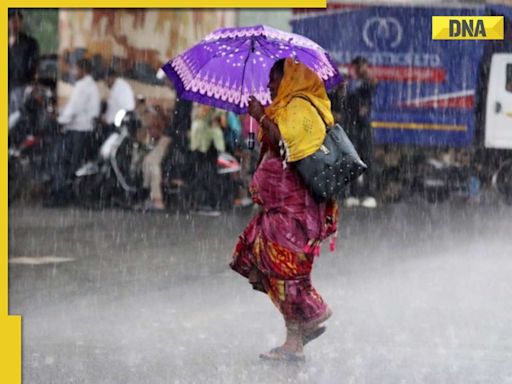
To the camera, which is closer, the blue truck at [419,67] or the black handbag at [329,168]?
the black handbag at [329,168]

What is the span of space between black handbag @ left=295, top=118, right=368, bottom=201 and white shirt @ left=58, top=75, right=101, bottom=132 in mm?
8909

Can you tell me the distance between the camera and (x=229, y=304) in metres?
9.42

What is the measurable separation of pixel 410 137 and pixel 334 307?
1095cm

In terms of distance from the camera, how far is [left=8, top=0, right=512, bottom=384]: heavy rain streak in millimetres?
7188

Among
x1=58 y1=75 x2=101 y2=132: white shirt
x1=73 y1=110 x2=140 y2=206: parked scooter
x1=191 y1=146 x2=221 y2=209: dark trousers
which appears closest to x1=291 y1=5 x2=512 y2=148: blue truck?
x1=191 y1=146 x2=221 y2=209: dark trousers

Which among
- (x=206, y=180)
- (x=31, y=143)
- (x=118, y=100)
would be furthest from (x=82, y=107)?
(x=206, y=180)

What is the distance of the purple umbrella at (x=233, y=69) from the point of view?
25.1 ft

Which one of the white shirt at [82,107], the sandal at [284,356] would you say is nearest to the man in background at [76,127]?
the white shirt at [82,107]

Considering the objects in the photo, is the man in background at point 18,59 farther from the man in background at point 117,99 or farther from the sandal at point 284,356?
the sandal at point 284,356

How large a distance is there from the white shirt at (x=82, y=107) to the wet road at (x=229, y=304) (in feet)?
4.28

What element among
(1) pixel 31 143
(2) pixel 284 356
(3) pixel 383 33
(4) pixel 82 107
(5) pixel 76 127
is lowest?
(2) pixel 284 356

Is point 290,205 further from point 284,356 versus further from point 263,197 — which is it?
point 284,356

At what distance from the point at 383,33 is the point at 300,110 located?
1399cm

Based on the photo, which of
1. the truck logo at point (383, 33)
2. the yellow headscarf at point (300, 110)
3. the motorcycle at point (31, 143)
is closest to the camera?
the yellow headscarf at point (300, 110)
